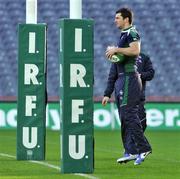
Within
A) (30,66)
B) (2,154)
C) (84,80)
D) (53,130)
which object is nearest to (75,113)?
(84,80)

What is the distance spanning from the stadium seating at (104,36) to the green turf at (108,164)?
9.63m

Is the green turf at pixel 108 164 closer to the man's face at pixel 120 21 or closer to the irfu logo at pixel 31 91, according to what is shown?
the irfu logo at pixel 31 91

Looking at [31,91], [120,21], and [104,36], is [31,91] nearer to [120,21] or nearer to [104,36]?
[120,21]

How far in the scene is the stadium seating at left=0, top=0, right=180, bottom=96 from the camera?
31203 mm

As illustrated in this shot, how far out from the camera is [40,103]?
1408cm

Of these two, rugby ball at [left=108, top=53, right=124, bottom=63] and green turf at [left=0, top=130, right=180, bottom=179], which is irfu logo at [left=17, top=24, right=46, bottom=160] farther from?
rugby ball at [left=108, top=53, right=124, bottom=63]

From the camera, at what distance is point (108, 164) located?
44.2 feet

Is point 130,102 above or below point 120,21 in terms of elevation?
below

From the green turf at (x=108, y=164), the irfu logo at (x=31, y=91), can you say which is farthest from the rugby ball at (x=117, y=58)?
the irfu logo at (x=31, y=91)

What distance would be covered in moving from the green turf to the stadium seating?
9631mm

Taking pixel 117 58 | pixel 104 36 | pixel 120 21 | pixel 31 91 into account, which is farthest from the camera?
pixel 104 36

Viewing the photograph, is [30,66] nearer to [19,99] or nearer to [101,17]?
[19,99]

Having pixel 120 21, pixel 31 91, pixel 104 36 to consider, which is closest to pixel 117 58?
pixel 120 21

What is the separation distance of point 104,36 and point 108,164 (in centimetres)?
1963
